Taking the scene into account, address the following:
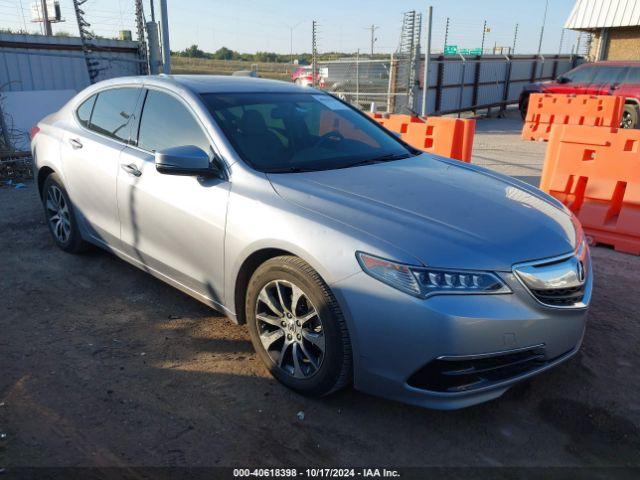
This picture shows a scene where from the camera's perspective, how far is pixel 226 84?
13.2 feet

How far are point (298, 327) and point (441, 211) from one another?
0.99 m

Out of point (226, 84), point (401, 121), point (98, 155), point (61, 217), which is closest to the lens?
point (226, 84)

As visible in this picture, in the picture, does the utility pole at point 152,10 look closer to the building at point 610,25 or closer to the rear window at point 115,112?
the rear window at point 115,112

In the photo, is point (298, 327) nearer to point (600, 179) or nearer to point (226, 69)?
point (600, 179)

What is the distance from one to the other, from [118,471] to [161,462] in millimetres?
190

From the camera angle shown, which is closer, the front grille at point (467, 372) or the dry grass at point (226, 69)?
the front grille at point (467, 372)

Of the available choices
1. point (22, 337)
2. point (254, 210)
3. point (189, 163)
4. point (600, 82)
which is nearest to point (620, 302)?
point (254, 210)

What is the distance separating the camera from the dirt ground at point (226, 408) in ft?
8.53

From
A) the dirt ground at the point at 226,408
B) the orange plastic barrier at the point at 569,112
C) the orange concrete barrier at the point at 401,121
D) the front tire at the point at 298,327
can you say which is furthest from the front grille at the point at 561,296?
the orange plastic barrier at the point at 569,112

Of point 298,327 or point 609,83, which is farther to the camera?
point 609,83

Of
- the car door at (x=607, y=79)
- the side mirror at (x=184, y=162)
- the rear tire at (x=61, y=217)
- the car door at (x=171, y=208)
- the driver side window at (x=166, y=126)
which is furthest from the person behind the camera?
the car door at (x=607, y=79)

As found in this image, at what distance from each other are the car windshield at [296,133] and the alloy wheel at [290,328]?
79cm

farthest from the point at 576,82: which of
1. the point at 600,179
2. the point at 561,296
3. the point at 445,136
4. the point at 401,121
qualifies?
the point at 561,296

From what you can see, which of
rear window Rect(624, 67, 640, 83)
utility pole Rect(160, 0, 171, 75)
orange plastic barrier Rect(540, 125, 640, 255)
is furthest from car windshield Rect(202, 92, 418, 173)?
rear window Rect(624, 67, 640, 83)
